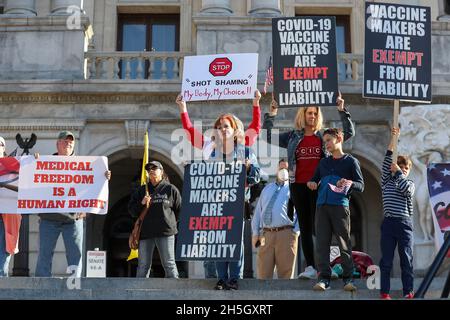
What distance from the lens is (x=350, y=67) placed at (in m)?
17.5

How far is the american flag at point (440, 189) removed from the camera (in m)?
10.9

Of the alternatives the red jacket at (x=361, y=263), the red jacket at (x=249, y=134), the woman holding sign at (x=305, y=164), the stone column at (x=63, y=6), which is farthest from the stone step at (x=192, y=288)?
the stone column at (x=63, y=6)

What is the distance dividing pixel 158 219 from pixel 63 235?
1210 millimetres

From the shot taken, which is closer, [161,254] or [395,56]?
[161,254]

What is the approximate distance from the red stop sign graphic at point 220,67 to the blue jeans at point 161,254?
3504 mm

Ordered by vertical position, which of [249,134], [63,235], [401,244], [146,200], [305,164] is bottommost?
[401,244]

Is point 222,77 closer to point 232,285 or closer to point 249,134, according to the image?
point 249,134

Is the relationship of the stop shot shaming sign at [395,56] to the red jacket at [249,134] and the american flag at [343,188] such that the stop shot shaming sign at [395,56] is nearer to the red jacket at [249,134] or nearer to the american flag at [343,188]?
the red jacket at [249,134]

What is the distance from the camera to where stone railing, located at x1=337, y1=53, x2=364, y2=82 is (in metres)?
17.4

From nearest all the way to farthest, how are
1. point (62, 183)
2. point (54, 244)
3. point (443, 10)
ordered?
point (54, 244), point (62, 183), point (443, 10)

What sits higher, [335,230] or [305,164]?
[305,164]

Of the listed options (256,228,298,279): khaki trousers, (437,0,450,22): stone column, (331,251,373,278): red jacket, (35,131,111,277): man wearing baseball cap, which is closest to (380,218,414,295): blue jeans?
(256,228,298,279): khaki trousers

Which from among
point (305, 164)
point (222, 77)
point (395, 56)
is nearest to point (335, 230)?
point (305, 164)
